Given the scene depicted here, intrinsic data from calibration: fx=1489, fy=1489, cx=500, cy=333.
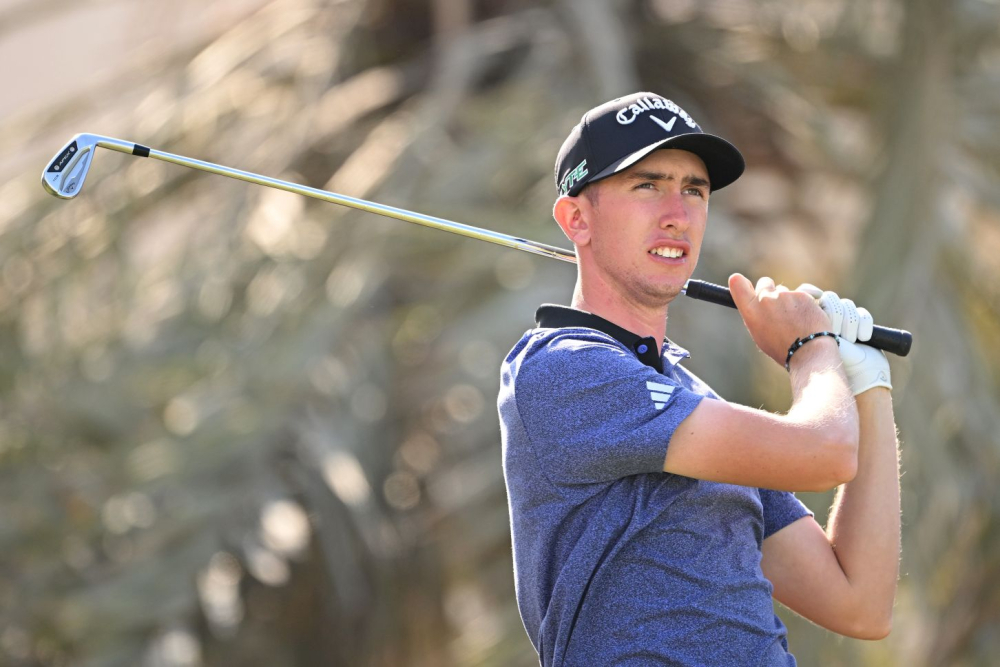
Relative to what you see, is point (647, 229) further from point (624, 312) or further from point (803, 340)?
point (803, 340)

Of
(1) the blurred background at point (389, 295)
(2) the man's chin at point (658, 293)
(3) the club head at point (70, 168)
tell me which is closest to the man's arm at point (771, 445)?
(2) the man's chin at point (658, 293)

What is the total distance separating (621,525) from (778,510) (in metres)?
0.50

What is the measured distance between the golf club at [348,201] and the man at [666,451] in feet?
0.26

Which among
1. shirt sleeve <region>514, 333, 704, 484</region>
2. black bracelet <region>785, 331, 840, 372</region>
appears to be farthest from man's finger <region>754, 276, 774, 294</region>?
shirt sleeve <region>514, 333, 704, 484</region>

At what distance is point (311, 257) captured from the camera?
19.0ft

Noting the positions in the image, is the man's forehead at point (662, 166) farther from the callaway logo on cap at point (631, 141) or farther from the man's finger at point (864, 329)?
the man's finger at point (864, 329)

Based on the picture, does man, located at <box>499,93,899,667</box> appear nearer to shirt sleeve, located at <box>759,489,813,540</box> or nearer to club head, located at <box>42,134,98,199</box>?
shirt sleeve, located at <box>759,489,813,540</box>

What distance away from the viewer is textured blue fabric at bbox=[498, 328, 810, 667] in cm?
223

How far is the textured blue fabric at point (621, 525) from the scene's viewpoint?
2.23 meters

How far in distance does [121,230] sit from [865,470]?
441 cm

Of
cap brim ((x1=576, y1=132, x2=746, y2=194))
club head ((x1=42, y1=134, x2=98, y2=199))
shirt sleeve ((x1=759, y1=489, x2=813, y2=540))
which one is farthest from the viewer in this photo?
club head ((x1=42, y1=134, x2=98, y2=199))

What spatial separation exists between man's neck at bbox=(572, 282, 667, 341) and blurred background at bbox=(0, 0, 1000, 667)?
8.30ft

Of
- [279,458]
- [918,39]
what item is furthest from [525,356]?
[918,39]

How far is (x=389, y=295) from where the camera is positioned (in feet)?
18.6
